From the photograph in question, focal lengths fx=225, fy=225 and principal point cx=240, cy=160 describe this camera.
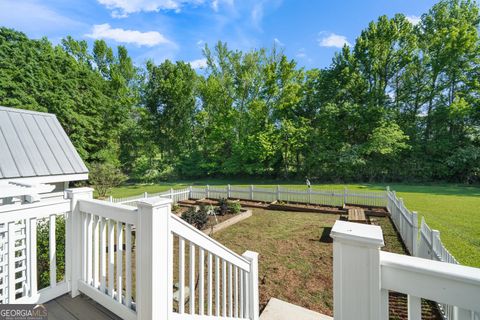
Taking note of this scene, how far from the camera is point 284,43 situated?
22172 millimetres

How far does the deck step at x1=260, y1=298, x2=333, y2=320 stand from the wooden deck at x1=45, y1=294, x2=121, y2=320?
2.15 metres

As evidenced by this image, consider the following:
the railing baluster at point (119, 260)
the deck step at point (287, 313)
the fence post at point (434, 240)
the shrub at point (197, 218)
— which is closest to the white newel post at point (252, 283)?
the deck step at point (287, 313)

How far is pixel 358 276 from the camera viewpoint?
3.31 ft

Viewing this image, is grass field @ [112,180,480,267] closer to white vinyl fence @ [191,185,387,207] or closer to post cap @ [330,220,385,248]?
white vinyl fence @ [191,185,387,207]

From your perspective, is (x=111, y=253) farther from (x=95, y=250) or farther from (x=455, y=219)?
(x=455, y=219)

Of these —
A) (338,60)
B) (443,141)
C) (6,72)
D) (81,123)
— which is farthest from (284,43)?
(6,72)

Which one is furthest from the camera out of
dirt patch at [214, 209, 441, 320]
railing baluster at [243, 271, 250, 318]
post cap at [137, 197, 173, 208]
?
dirt patch at [214, 209, 441, 320]

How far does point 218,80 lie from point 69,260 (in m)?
23.8

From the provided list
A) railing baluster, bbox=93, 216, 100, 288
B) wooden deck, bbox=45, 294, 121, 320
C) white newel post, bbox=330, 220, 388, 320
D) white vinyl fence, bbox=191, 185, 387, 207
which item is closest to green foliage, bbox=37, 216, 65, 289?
wooden deck, bbox=45, 294, 121, 320

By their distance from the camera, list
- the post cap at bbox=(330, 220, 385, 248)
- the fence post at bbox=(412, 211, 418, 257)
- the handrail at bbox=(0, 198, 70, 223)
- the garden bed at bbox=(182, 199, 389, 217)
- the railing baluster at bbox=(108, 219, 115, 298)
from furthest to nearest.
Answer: the garden bed at bbox=(182, 199, 389, 217) < the fence post at bbox=(412, 211, 418, 257) < the railing baluster at bbox=(108, 219, 115, 298) < the handrail at bbox=(0, 198, 70, 223) < the post cap at bbox=(330, 220, 385, 248)

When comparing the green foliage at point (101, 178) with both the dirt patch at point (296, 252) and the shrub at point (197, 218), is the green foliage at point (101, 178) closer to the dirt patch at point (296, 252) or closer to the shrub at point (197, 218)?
the shrub at point (197, 218)

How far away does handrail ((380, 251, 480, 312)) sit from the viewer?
84 centimetres

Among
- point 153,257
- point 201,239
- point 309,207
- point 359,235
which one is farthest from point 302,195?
point 359,235

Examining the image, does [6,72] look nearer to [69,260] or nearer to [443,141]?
[69,260]
